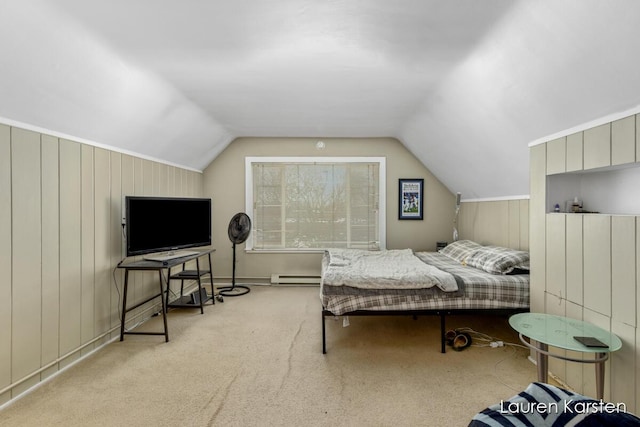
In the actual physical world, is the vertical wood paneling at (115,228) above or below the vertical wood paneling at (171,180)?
below

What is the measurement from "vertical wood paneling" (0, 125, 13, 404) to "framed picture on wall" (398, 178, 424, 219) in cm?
453

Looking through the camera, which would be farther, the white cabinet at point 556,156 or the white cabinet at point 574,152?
the white cabinet at point 556,156

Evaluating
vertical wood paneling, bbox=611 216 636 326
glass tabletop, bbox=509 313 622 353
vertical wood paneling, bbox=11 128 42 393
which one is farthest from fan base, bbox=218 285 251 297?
vertical wood paneling, bbox=611 216 636 326

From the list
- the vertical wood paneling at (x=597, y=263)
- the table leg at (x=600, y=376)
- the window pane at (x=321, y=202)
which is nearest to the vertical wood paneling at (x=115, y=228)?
the window pane at (x=321, y=202)

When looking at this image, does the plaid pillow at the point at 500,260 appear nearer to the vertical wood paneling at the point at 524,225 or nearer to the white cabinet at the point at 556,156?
the vertical wood paneling at the point at 524,225

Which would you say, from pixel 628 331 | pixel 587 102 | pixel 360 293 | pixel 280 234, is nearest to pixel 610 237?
pixel 628 331

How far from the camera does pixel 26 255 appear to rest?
7.08 ft

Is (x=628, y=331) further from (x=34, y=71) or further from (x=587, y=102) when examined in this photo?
(x=34, y=71)

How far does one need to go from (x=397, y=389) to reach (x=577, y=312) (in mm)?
1337

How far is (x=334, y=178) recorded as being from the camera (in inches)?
200

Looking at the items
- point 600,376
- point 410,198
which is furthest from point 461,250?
point 600,376

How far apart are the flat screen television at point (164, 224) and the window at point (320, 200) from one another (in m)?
1.14

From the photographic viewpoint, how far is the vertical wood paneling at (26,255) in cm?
208

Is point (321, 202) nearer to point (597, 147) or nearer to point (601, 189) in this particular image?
point (601, 189)
